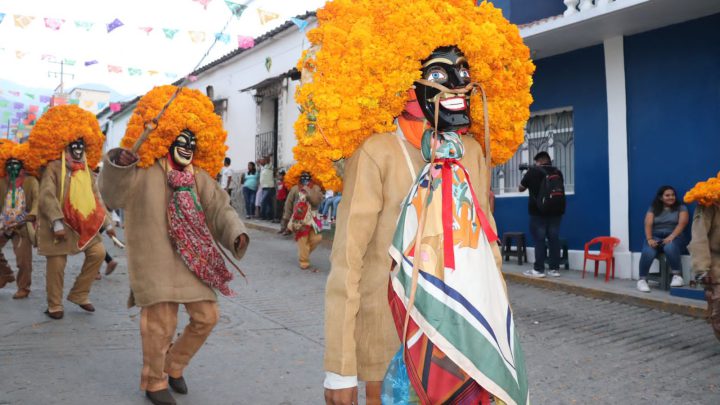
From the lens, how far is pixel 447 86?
2.34 metres

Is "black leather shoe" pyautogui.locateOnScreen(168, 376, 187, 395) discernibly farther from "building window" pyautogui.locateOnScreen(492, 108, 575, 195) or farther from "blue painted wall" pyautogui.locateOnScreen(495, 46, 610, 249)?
"building window" pyautogui.locateOnScreen(492, 108, 575, 195)

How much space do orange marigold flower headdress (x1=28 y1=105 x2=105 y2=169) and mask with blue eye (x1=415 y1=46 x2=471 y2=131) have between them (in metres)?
5.57

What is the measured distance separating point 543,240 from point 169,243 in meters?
6.69

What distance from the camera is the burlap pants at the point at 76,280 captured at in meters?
6.55

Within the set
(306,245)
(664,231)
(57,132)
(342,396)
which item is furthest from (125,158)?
(664,231)

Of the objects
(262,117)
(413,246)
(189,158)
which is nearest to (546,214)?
(189,158)

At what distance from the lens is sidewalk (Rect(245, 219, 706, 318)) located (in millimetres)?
7258

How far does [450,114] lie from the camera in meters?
2.26

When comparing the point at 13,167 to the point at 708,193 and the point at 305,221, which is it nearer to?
the point at 305,221

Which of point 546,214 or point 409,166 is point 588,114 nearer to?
point 546,214

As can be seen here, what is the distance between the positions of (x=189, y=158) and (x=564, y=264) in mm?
7615

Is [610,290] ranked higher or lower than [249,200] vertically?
lower

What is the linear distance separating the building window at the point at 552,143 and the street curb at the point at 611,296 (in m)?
2.10

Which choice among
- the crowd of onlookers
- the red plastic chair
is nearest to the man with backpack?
the red plastic chair
